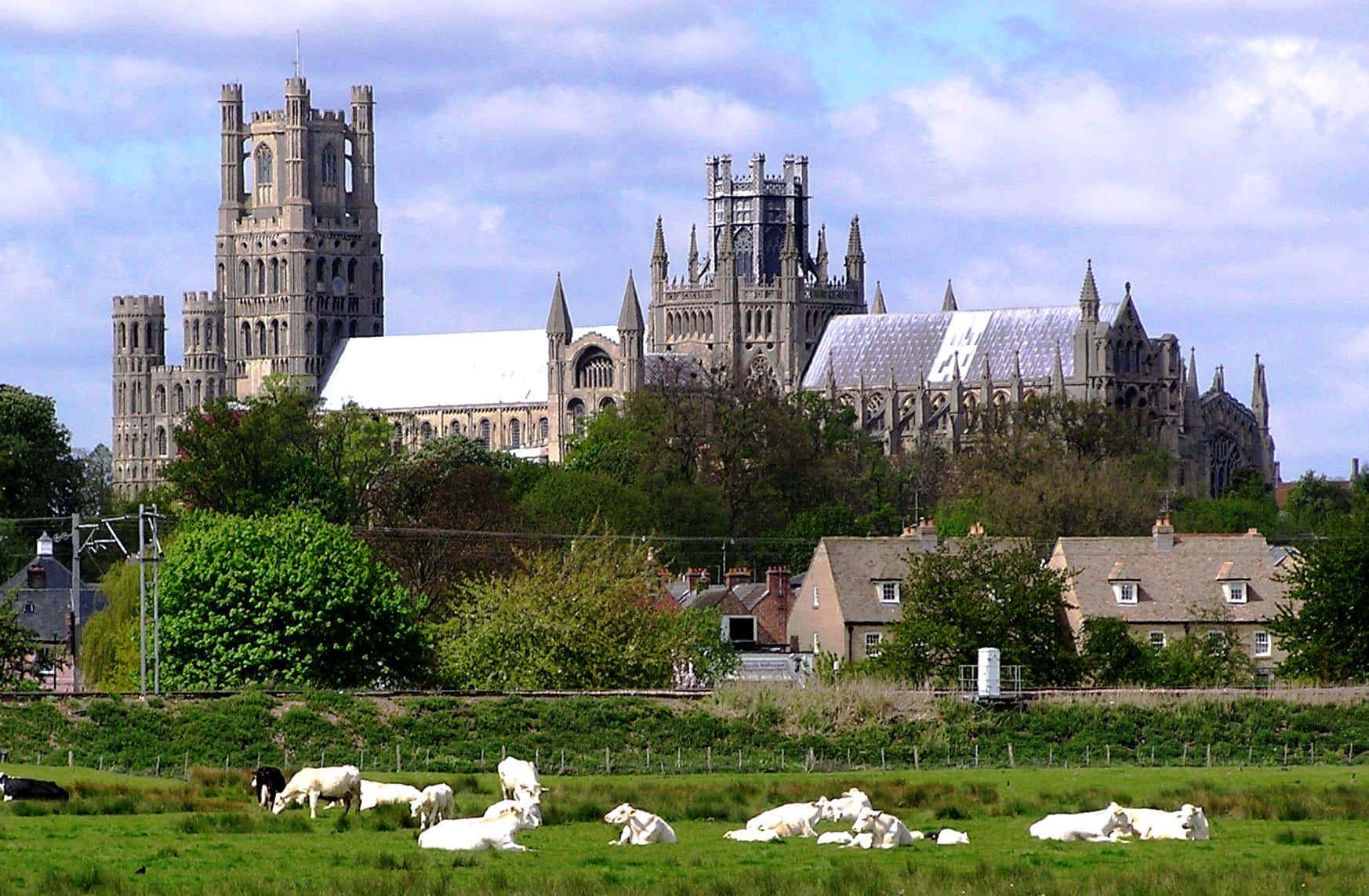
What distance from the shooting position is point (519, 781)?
3797cm

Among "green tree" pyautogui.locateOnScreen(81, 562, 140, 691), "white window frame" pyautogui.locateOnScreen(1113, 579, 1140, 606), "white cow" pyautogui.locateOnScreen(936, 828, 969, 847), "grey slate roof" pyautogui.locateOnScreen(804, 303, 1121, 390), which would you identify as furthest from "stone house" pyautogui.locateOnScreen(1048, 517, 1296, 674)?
"grey slate roof" pyautogui.locateOnScreen(804, 303, 1121, 390)

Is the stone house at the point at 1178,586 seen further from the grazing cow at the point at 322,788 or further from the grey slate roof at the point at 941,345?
the grey slate roof at the point at 941,345

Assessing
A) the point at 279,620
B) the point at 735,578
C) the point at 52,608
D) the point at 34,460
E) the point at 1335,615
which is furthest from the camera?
the point at 34,460

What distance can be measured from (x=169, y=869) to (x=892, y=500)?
346 feet

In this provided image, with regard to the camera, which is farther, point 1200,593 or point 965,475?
point 965,475

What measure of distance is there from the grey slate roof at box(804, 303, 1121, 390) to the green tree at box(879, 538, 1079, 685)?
103375 millimetres

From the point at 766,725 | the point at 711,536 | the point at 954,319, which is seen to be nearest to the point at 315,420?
the point at 711,536

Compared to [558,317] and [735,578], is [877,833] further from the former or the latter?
[558,317]

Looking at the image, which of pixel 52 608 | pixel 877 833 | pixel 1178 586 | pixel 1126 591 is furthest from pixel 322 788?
pixel 52 608

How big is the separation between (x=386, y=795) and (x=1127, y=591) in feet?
127

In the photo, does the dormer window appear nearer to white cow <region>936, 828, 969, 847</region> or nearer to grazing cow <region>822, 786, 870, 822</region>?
grazing cow <region>822, 786, 870, 822</region>

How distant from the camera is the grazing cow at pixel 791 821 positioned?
34.7 m

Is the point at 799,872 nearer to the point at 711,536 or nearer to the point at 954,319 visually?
the point at 711,536

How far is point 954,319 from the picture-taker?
179250 millimetres
